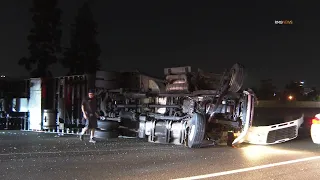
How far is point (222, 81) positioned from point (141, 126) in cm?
323

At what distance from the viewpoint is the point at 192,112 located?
1245 centimetres

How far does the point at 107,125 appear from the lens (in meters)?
14.5

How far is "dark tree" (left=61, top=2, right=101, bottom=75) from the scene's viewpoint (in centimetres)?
4119

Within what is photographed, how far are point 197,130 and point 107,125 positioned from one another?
4.11 meters

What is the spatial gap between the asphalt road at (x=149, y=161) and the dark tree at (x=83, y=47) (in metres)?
28.8

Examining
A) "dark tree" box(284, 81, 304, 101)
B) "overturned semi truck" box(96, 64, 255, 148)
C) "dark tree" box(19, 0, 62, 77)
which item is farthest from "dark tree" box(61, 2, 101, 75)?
"dark tree" box(284, 81, 304, 101)

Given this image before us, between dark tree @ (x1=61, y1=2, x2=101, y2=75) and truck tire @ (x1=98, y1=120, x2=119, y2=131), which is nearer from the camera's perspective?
truck tire @ (x1=98, y1=120, x2=119, y2=131)

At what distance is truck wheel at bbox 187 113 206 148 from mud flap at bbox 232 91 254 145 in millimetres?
1164

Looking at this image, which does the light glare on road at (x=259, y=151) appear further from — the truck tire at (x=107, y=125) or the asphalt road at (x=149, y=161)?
the truck tire at (x=107, y=125)

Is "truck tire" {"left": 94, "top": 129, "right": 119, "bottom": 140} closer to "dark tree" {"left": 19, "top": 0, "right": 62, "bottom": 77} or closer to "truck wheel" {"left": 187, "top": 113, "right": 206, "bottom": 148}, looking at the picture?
"truck wheel" {"left": 187, "top": 113, "right": 206, "bottom": 148}

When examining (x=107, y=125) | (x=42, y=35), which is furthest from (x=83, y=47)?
(x=107, y=125)

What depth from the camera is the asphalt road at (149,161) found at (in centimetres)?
770

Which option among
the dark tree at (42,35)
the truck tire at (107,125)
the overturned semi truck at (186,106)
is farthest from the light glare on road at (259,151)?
the dark tree at (42,35)

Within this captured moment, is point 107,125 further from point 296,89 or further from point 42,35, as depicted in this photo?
point 296,89
